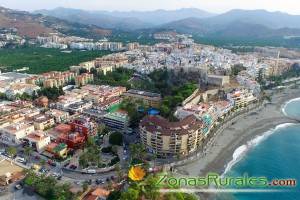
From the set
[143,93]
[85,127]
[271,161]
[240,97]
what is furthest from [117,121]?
[240,97]

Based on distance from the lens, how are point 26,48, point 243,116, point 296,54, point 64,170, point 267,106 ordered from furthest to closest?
point 26,48, point 296,54, point 267,106, point 243,116, point 64,170

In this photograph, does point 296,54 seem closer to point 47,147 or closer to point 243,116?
point 243,116

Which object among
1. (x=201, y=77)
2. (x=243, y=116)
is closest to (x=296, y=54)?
(x=201, y=77)

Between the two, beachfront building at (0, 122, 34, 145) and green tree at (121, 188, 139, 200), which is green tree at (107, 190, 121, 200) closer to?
green tree at (121, 188, 139, 200)

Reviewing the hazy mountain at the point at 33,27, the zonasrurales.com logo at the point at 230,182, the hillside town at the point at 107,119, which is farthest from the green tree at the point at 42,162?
the hazy mountain at the point at 33,27

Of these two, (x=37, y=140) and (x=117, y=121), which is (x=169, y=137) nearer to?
(x=117, y=121)

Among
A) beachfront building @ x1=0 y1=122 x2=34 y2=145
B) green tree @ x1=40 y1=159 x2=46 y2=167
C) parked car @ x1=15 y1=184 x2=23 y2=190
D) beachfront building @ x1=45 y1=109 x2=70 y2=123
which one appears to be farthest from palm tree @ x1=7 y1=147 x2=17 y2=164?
beachfront building @ x1=45 y1=109 x2=70 y2=123
